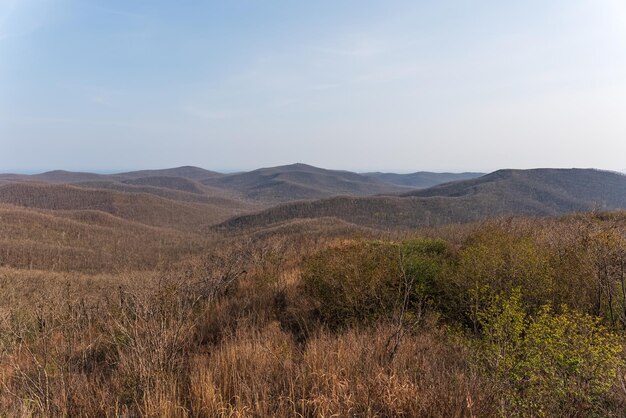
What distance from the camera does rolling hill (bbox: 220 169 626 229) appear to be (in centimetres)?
11988

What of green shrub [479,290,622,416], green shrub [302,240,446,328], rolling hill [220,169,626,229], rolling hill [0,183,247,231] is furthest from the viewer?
rolling hill [0,183,247,231]

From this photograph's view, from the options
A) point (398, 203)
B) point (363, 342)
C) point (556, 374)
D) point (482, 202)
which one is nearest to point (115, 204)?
point (398, 203)

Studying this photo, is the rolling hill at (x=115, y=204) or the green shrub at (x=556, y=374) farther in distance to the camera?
the rolling hill at (x=115, y=204)

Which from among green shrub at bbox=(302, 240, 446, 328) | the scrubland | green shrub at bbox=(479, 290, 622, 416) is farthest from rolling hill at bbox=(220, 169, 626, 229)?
green shrub at bbox=(479, 290, 622, 416)

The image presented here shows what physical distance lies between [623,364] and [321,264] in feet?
19.4

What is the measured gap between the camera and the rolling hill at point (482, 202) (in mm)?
119875

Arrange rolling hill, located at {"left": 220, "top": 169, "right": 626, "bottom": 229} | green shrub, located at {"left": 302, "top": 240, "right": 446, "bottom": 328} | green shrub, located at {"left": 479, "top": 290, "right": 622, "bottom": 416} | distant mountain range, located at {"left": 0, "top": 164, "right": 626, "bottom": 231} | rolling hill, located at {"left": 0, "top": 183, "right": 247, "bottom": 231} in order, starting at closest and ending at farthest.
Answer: green shrub, located at {"left": 479, "top": 290, "right": 622, "bottom": 416}
green shrub, located at {"left": 302, "top": 240, "right": 446, "bottom": 328}
rolling hill, located at {"left": 220, "top": 169, "right": 626, "bottom": 229}
distant mountain range, located at {"left": 0, "top": 164, "right": 626, "bottom": 231}
rolling hill, located at {"left": 0, "top": 183, "right": 247, "bottom": 231}

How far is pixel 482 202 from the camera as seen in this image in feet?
427

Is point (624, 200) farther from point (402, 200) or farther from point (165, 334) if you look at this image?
point (165, 334)

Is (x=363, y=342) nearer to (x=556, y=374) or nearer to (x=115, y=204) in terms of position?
(x=556, y=374)

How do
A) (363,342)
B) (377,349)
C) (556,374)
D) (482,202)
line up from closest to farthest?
(556,374) → (377,349) → (363,342) → (482,202)

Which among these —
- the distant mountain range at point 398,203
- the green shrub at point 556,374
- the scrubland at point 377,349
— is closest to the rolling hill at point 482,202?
the distant mountain range at point 398,203

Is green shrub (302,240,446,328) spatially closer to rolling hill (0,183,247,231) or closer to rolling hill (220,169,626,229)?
rolling hill (220,169,626,229)

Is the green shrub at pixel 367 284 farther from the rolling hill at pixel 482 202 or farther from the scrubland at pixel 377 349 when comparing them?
the rolling hill at pixel 482 202
